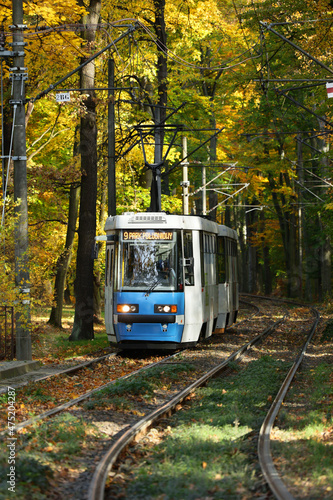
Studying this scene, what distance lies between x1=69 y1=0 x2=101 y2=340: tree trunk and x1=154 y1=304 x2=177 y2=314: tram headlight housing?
590 centimetres

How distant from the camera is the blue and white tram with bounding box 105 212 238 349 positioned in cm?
1773

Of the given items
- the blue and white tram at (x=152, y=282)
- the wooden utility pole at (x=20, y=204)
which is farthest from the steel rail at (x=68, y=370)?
the wooden utility pole at (x=20, y=204)

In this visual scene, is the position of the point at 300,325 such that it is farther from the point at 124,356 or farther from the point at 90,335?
the point at 124,356

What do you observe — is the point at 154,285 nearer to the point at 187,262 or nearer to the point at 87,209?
the point at 187,262

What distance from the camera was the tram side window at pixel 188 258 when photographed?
1797 cm

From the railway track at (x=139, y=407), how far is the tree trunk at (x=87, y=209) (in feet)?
13.2

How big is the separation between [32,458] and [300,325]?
67.7 ft

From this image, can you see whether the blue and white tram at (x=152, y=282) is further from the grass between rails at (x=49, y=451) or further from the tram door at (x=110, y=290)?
the grass between rails at (x=49, y=451)

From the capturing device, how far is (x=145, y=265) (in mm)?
17875

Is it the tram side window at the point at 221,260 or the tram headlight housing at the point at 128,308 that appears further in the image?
the tram side window at the point at 221,260

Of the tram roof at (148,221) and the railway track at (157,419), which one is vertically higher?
the tram roof at (148,221)

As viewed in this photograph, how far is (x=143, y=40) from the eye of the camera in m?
27.1

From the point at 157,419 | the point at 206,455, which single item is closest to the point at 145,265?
the point at 157,419

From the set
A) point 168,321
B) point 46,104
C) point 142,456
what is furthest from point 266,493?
point 46,104
